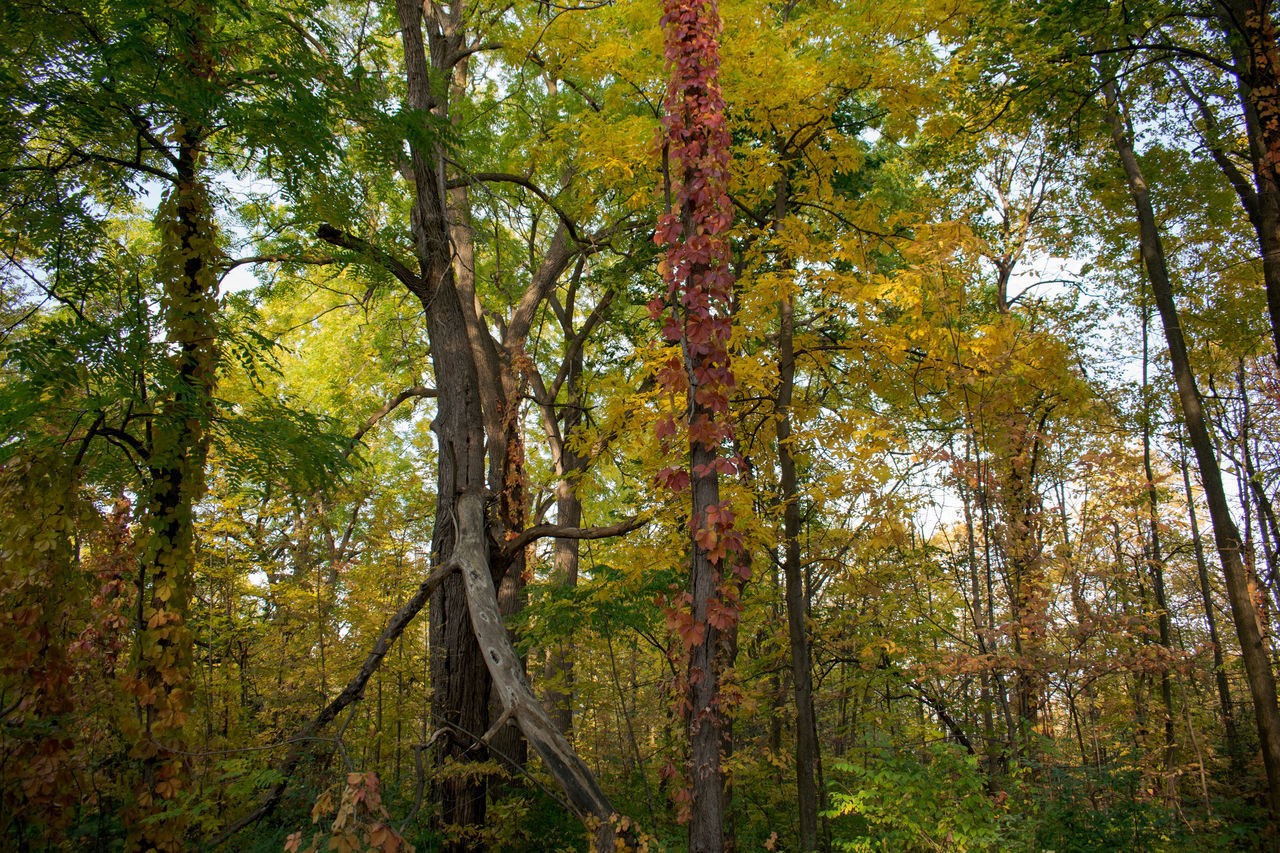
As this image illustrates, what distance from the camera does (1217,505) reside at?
6.50 metres

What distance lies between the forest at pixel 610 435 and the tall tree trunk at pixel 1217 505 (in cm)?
5

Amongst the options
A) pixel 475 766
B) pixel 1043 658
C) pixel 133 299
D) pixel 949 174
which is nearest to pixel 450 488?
pixel 475 766

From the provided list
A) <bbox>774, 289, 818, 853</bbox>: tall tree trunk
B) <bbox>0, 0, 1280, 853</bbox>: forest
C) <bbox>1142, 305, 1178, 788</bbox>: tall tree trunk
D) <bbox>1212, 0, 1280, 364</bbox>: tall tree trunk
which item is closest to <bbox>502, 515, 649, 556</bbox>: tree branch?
<bbox>0, 0, 1280, 853</bbox>: forest

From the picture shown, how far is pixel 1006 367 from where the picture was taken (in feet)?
18.3

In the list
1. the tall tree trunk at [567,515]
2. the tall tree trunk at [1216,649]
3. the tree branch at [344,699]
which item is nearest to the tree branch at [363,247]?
the tree branch at [344,699]

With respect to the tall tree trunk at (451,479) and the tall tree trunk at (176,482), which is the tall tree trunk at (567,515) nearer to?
the tall tree trunk at (451,479)

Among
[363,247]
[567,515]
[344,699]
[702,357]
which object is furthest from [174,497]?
[567,515]

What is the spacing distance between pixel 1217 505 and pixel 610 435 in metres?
6.23

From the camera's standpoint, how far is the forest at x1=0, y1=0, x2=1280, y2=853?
3561 millimetres

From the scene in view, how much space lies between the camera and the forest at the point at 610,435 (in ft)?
11.7

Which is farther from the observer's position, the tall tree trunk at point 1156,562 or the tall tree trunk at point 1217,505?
the tall tree trunk at point 1156,562

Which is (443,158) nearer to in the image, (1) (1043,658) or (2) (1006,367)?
(2) (1006,367)

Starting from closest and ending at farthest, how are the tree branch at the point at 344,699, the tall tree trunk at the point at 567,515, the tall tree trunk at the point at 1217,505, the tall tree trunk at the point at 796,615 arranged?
the tree branch at the point at 344,699
the tall tree trunk at the point at 796,615
the tall tree trunk at the point at 1217,505
the tall tree trunk at the point at 567,515

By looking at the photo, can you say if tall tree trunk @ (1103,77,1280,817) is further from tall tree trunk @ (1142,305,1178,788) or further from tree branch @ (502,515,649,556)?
tree branch @ (502,515,649,556)
